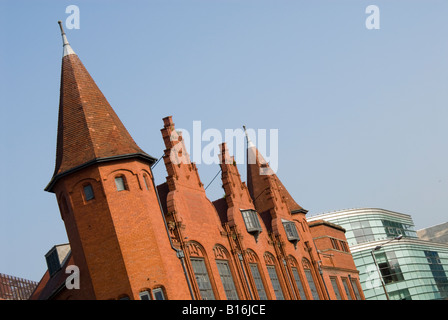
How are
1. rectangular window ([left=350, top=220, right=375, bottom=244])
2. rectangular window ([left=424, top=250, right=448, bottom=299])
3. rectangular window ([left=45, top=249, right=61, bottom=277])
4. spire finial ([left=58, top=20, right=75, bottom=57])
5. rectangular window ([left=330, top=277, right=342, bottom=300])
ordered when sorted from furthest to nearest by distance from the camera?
1. rectangular window ([left=424, top=250, right=448, bottom=299])
2. rectangular window ([left=350, top=220, right=375, bottom=244])
3. rectangular window ([left=330, top=277, right=342, bottom=300])
4. rectangular window ([left=45, top=249, right=61, bottom=277])
5. spire finial ([left=58, top=20, right=75, bottom=57])

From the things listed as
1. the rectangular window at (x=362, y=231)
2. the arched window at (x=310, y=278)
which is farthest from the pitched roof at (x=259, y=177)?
the rectangular window at (x=362, y=231)

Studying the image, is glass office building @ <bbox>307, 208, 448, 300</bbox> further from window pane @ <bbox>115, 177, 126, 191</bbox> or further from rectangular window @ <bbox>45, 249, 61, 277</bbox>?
window pane @ <bbox>115, 177, 126, 191</bbox>

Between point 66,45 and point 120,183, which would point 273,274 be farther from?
point 66,45

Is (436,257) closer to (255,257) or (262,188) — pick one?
(262,188)

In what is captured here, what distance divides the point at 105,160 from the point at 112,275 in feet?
17.5

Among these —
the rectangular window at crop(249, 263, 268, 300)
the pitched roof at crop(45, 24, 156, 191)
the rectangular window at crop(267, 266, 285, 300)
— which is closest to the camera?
the pitched roof at crop(45, 24, 156, 191)

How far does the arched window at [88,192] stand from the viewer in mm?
30578

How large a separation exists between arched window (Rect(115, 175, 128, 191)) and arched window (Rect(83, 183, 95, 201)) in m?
1.20

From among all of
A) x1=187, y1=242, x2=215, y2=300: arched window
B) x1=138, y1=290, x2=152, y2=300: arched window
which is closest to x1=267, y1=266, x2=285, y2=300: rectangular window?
x1=187, y1=242, x2=215, y2=300: arched window

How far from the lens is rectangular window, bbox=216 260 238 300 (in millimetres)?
36188

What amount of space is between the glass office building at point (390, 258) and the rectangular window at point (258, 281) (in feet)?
149
